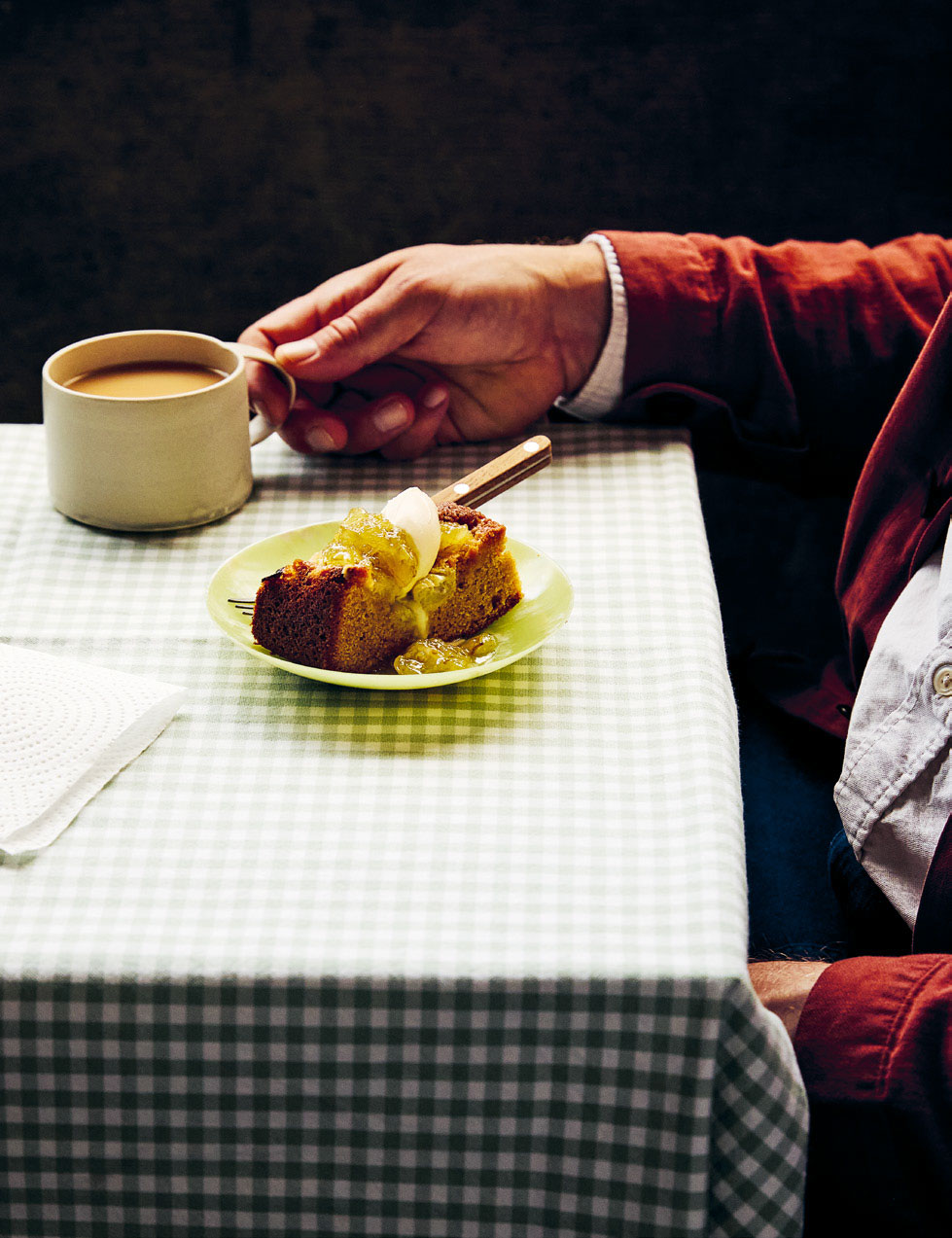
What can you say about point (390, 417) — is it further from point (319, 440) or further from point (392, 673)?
point (392, 673)

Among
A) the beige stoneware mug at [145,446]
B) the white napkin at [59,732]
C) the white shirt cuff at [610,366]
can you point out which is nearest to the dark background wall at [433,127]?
the white shirt cuff at [610,366]

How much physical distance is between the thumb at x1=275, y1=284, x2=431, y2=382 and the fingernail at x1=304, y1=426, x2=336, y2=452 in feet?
0.17

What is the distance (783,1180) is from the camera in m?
0.54

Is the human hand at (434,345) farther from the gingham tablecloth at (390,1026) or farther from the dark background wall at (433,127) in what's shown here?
the dark background wall at (433,127)

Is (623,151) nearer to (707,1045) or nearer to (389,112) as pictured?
(389,112)

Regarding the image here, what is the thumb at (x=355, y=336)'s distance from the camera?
1025 mm

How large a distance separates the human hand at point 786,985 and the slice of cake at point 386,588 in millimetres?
310

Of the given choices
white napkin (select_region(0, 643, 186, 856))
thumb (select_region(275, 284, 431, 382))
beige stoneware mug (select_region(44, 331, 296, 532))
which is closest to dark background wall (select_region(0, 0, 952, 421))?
thumb (select_region(275, 284, 431, 382))

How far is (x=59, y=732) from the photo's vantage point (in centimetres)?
65

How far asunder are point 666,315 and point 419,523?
1.62 ft

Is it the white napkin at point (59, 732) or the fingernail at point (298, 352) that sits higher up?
the fingernail at point (298, 352)

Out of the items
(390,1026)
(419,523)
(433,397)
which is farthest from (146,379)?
(390,1026)

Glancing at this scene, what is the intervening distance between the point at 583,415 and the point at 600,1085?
0.76 meters

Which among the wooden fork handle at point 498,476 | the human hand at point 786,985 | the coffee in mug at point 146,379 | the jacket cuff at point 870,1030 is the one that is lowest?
the human hand at point 786,985
